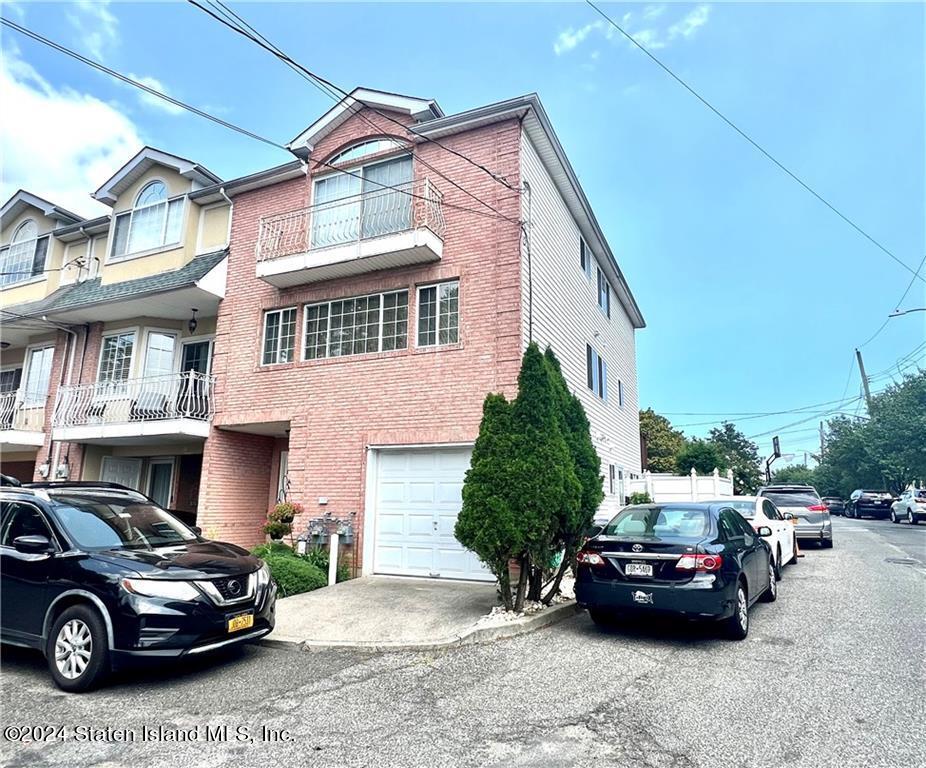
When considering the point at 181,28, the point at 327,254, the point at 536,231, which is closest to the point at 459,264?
the point at 536,231

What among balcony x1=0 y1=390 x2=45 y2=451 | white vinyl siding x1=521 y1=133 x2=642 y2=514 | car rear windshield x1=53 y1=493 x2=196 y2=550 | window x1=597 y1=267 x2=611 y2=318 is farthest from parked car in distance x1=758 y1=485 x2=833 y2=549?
balcony x1=0 y1=390 x2=45 y2=451

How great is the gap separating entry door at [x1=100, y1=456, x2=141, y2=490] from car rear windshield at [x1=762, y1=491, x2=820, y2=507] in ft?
56.0

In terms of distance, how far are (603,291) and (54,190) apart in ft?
55.4

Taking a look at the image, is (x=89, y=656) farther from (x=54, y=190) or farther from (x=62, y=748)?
(x=54, y=190)

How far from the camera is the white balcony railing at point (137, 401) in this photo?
12805mm

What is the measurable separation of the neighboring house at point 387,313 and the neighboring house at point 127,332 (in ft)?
3.55

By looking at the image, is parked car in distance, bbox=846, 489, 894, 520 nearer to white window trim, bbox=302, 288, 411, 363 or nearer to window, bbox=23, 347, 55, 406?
white window trim, bbox=302, 288, 411, 363

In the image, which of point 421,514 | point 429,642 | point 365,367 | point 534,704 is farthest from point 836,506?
point 534,704

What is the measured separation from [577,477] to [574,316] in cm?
638

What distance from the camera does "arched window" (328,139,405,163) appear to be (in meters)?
12.1

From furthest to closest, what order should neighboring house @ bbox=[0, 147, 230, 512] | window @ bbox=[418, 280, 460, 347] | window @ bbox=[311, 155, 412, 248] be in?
neighboring house @ bbox=[0, 147, 230, 512]
window @ bbox=[311, 155, 412, 248]
window @ bbox=[418, 280, 460, 347]

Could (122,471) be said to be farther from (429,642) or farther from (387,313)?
(429,642)

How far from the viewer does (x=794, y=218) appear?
1831 cm

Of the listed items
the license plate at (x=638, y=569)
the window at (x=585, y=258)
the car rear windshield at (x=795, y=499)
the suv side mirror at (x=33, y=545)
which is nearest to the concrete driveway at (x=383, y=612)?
the license plate at (x=638, y=569)
